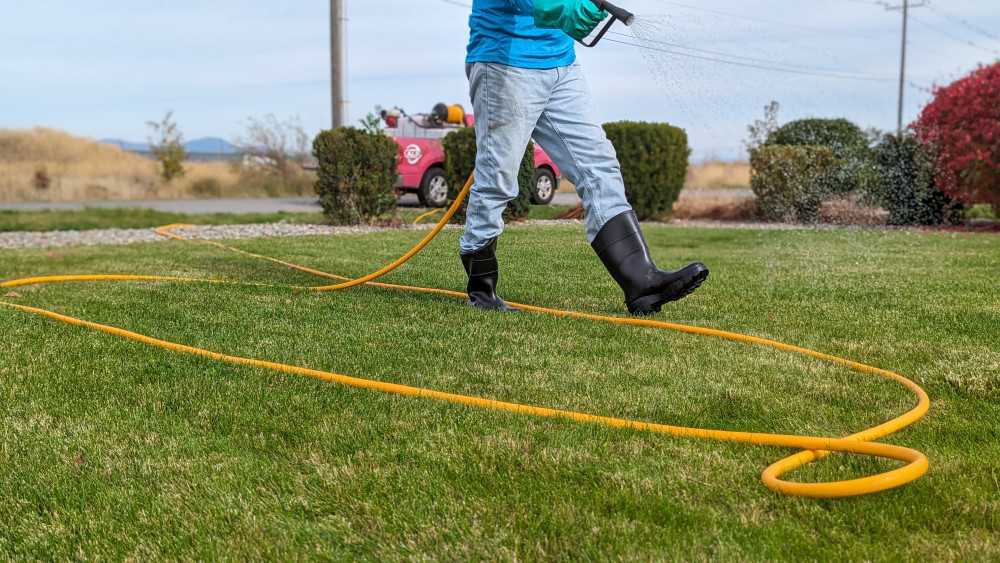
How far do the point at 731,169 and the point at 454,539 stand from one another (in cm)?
1469

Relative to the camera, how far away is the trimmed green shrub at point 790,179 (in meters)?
11.8

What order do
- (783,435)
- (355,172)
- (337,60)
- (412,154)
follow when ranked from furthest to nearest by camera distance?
1. (337,60)
2. (412,154)
3. (355,172)
4. (783,435)

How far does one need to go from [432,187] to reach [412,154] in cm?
54

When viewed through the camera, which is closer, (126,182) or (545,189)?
(545,189)

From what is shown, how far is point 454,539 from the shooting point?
64.7 inches

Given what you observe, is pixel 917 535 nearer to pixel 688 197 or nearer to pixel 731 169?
pixel 688 197

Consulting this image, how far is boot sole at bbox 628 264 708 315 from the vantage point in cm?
357

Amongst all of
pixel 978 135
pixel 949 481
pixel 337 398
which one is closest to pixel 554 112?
pixel 337 398

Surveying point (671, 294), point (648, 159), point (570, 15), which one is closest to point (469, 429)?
point (671, 294)

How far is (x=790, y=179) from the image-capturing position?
12.0 m

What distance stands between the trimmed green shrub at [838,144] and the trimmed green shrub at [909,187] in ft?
0.83

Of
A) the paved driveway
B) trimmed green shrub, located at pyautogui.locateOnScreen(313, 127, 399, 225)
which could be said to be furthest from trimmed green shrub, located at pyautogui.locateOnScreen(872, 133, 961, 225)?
the paved driveway

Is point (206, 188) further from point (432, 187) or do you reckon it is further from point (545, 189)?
point (545, 189)

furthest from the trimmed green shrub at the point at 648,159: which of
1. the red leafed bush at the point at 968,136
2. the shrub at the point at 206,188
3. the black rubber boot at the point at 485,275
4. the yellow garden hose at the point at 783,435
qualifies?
the shrub at the point at 206,188
